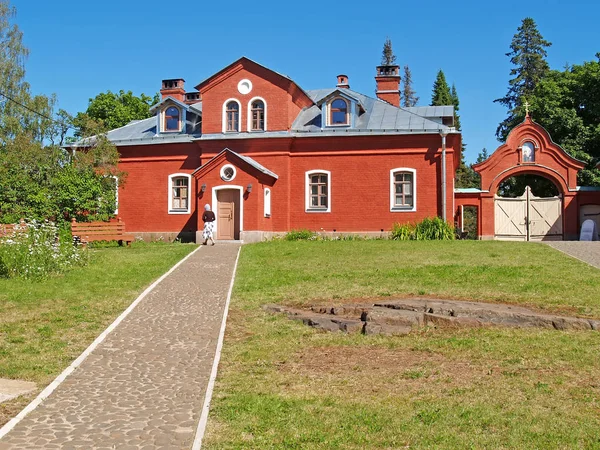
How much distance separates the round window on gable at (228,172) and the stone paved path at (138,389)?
48.9ft

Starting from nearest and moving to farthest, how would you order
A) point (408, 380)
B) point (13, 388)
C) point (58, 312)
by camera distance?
point (13, 388), point (408, 380), point (58, 312)

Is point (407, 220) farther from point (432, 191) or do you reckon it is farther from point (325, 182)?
point (325, 182)

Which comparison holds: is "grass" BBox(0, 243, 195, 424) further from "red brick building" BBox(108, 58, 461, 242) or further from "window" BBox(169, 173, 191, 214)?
"window" BBox(169, 173, 191, 214)

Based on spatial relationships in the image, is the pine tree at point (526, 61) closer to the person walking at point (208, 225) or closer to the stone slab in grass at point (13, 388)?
the person walking at point (208, 225)

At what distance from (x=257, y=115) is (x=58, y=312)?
1851cm

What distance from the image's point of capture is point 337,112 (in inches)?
1091

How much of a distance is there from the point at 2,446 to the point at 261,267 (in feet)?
38.2

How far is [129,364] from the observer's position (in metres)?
7.88

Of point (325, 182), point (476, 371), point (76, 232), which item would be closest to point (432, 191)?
point (325, 182)

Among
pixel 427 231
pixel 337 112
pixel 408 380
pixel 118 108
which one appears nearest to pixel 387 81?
pixel 337 112

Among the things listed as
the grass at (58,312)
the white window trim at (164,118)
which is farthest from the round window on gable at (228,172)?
the grass at (58,312)

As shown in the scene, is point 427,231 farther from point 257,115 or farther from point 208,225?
point 257,115

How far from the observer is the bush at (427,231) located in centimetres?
2541

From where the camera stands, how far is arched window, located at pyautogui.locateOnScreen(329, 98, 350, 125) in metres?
27.6
